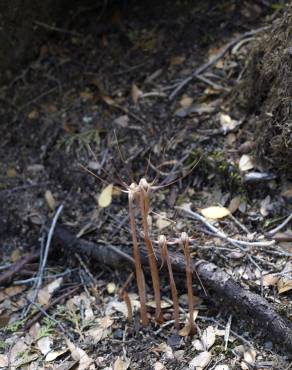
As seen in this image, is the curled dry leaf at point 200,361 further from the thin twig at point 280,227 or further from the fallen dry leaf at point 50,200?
the fallen dry leaf at point 50,200

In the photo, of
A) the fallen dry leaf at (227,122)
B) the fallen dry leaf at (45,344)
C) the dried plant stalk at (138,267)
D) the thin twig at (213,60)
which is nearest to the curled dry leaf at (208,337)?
the dried plant stalk at (138,267)

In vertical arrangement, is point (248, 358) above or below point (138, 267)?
below

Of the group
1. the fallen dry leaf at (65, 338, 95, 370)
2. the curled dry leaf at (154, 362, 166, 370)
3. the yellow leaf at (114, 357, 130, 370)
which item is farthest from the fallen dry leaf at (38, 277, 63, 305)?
the curled dry leaf at (154, 362, 166, 370)

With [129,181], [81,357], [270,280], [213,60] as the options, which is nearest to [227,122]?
[213,60]

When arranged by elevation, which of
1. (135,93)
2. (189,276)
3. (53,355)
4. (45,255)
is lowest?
(53,355)

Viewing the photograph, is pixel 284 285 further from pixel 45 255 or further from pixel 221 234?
pixel 45 255

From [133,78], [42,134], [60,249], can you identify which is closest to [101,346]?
[60,249]
